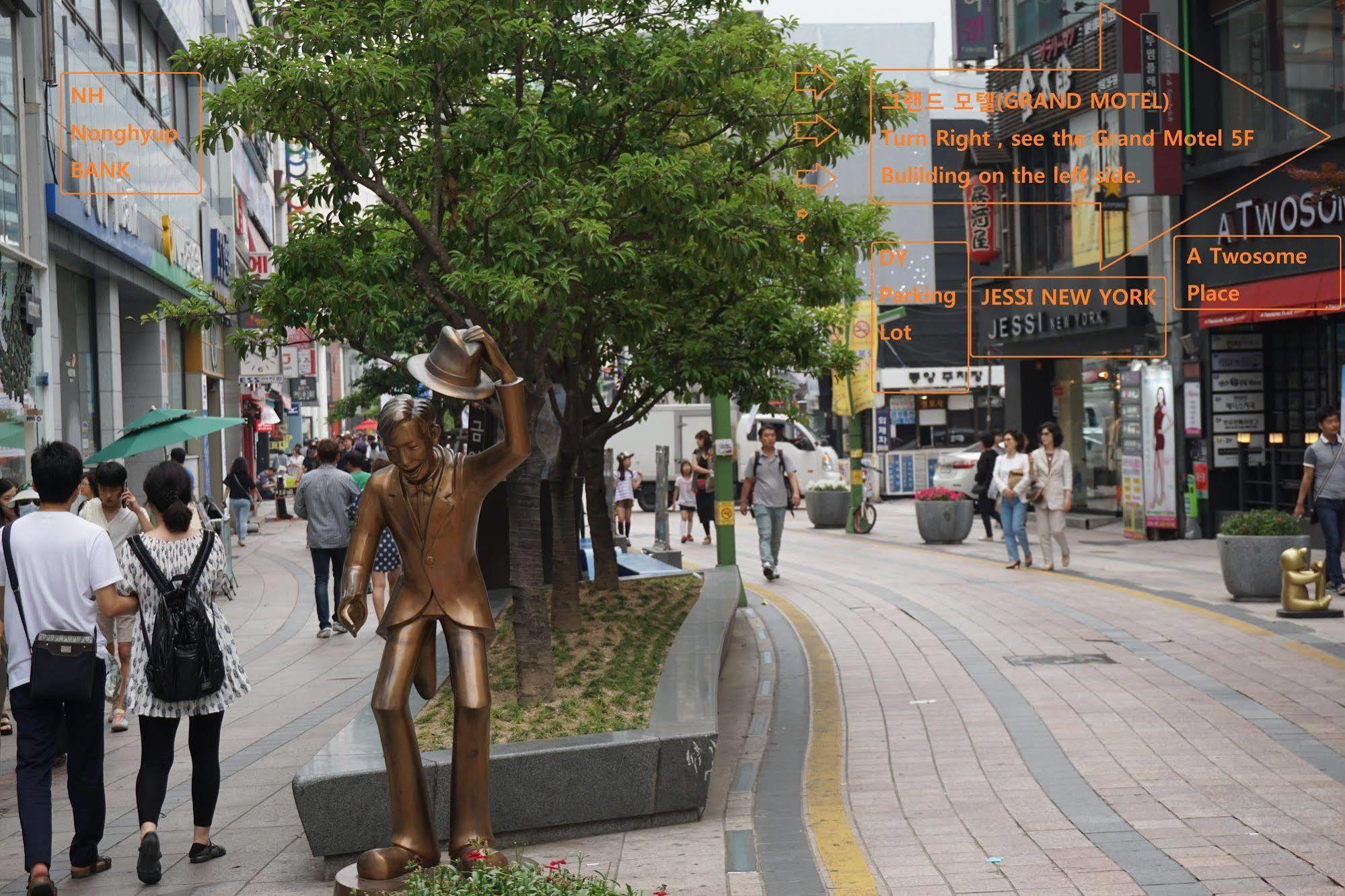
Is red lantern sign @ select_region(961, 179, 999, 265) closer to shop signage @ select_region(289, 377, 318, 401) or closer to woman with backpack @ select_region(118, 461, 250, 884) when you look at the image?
woman with backpack @ select_region(118, 461, 250, 884)

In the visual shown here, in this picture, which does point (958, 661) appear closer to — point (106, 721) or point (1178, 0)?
point (106, 721)

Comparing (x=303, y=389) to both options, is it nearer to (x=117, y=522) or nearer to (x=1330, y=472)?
(x=1330, y=472)

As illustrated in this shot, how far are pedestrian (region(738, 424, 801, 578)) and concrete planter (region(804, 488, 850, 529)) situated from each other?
10.5 meters

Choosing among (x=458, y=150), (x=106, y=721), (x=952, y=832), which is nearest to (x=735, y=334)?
(x=458, y=150)

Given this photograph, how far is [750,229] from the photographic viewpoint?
938 cm

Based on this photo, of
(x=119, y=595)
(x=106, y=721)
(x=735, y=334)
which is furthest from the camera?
(x=735, y=334)

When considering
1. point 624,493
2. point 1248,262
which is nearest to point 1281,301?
point 1248,262

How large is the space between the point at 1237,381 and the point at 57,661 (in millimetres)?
19686

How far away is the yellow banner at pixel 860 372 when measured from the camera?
91.0 ft

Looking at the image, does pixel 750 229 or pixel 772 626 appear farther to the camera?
pixel 772 626

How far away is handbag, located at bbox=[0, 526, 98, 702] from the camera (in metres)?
6.00

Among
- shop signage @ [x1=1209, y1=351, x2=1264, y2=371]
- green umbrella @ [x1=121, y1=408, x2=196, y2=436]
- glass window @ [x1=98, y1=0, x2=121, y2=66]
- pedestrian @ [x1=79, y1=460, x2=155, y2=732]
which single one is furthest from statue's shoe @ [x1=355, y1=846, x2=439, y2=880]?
shop signage @ [x1=1209, y1=351, x2=1264, y2=371]

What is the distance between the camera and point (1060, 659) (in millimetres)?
11172

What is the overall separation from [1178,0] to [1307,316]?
5.50 metres
